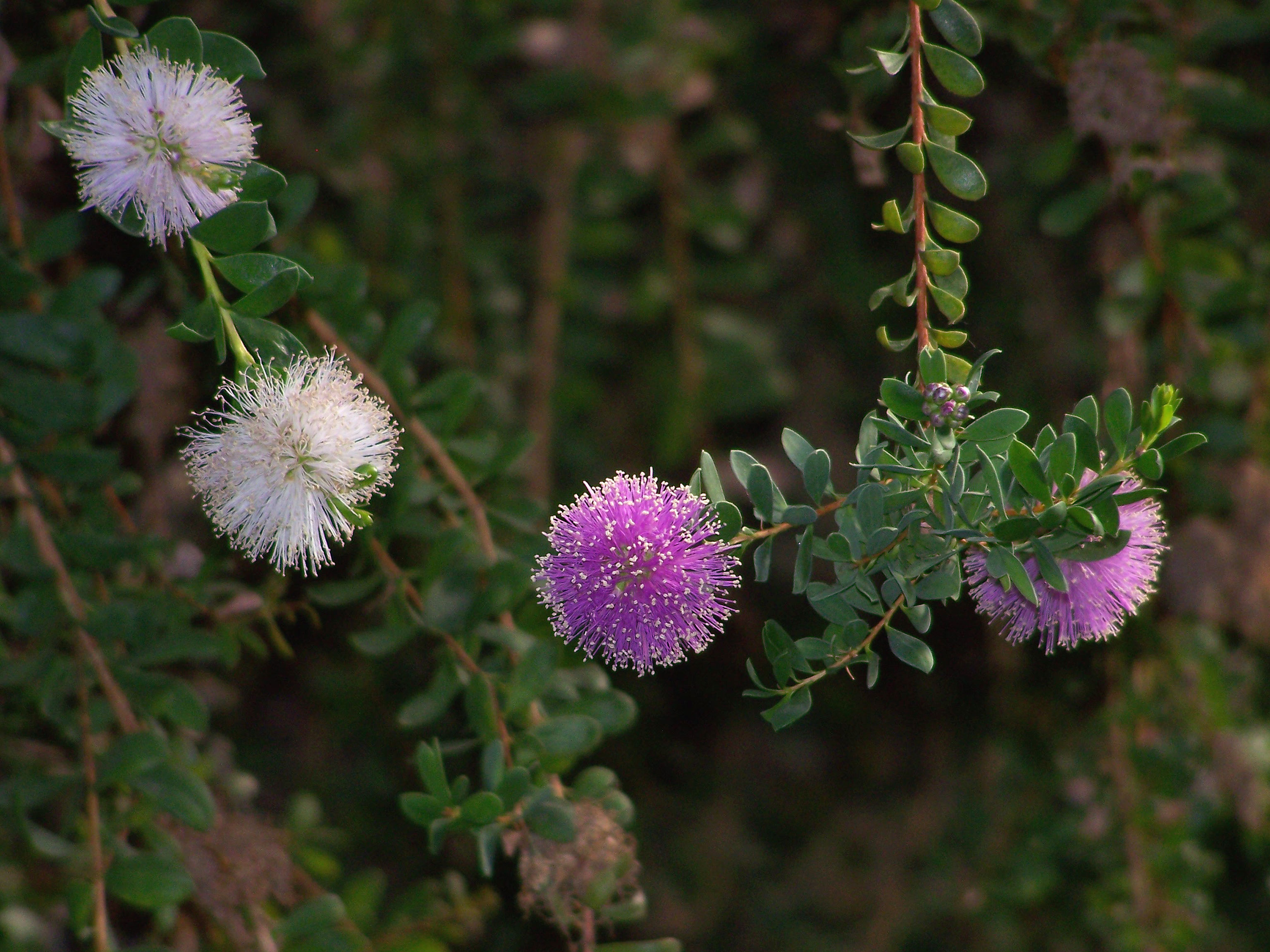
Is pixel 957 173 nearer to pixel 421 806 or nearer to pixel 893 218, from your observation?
pixel 893 218

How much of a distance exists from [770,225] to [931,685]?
2.33 ft

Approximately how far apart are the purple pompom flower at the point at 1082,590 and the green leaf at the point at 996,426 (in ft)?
0.24

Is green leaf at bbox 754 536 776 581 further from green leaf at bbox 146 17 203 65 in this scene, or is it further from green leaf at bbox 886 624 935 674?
green leaf at bbox 146 17 203 65

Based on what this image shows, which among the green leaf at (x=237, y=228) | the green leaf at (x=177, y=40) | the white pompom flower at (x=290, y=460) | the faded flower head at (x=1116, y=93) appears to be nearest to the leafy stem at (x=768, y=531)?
the white pompom flower at (x=290, y=460)

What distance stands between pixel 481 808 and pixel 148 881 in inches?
12.3

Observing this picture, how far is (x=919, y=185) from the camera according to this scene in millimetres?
616

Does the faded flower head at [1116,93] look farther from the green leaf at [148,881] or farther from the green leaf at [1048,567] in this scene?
the green leaf at [148,881]

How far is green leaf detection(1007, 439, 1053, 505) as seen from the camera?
537mm

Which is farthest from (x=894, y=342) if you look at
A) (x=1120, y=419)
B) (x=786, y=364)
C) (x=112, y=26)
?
(x=786, y=364)

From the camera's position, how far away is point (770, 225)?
4.73 feet

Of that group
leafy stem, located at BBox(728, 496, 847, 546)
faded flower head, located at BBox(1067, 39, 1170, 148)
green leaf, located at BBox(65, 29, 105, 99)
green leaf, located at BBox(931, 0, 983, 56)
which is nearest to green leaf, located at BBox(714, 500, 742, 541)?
leafy stem, located at BBox(728, 496, 847, 546)

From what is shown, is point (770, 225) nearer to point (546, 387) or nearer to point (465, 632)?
point (546, 387)

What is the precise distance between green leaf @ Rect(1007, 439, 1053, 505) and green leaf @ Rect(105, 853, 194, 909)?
0.65 meters

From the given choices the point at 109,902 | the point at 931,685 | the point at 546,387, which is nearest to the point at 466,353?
the point at 546,387
